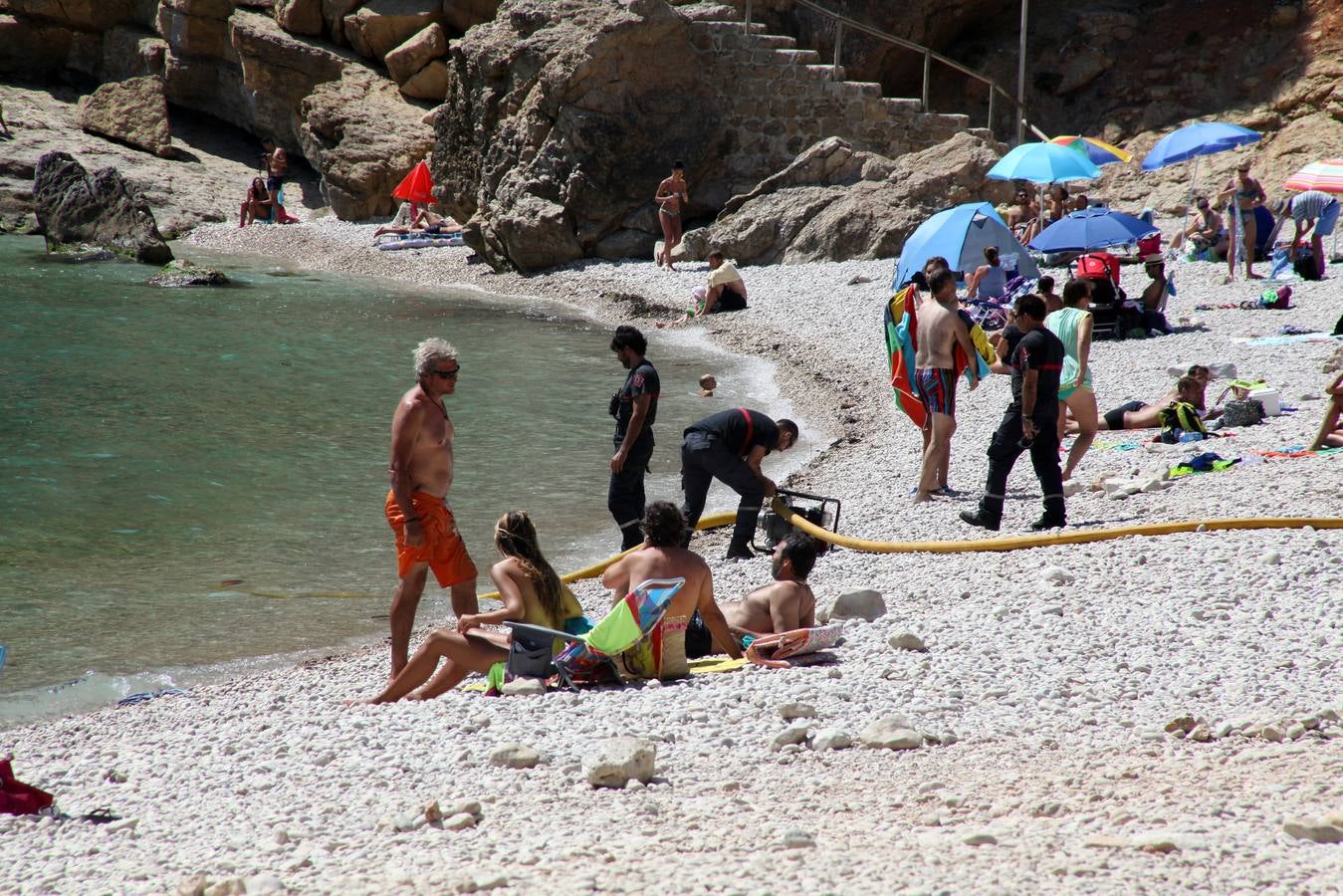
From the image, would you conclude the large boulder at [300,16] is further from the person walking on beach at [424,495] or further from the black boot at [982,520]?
the person walking on beach at [424,495]

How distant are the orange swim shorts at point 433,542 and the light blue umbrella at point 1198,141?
14.8 m

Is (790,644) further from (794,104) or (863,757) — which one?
(794,104)

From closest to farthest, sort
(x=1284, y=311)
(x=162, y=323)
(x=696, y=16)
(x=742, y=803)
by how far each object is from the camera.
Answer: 1. (x=742, y=803)
2. (x=1284, y=311)
3. (x=162, y=323)
4. (x=696, y=16)

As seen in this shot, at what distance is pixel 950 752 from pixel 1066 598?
183 centimetres

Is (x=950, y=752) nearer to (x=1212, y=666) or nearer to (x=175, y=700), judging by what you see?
(x=1212, y=666)

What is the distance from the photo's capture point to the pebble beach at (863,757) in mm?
3432

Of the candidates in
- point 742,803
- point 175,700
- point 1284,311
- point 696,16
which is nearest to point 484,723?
point 742,803

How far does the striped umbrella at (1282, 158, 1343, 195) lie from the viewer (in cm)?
1457

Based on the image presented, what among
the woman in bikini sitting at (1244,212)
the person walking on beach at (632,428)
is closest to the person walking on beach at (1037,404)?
the person walking on beach at (632,428)

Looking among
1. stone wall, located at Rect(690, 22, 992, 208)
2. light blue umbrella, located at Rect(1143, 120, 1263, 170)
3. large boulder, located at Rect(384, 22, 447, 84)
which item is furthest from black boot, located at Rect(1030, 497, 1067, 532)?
large boulder, located at Rect(384, 22, 447, 84)

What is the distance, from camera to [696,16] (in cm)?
2333

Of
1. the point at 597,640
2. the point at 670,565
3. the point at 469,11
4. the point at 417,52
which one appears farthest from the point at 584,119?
the point at 597,640

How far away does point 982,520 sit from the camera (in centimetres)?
773

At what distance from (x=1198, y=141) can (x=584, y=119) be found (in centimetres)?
1048
